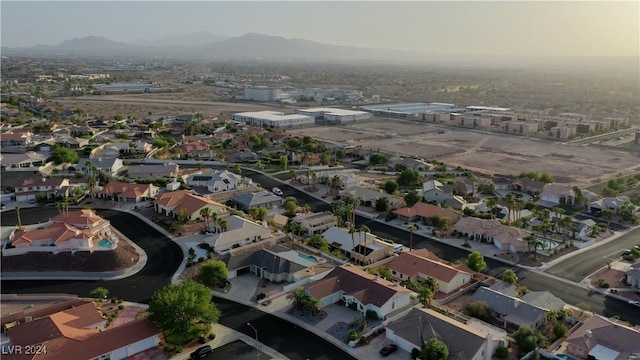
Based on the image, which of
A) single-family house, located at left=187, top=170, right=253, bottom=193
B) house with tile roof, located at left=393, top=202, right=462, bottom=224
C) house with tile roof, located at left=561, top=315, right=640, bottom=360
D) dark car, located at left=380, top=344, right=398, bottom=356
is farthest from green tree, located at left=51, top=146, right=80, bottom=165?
house with tile roof, located at left=561, top=315, right=640, bottom=360

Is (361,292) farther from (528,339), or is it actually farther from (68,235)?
(68,235)

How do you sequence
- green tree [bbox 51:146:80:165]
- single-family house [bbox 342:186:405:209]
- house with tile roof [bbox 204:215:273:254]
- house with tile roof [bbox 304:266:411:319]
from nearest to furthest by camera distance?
1. house with tile roof [bbox 304:266:411:319]
2. house with tile roof [bbox 204:215:273:254]
3. single-family house [bbox 342:186:405:209]
4. green tree [bbox 51:146:80:165]

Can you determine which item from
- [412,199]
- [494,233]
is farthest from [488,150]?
[494,233]

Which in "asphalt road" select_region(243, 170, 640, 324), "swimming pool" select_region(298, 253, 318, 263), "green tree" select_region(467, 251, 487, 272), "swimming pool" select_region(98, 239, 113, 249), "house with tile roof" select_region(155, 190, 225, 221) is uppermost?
"house with tile roof" select_region(155, 190, 225, 221)

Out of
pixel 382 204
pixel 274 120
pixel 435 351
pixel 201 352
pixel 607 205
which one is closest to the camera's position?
pixel 435 351

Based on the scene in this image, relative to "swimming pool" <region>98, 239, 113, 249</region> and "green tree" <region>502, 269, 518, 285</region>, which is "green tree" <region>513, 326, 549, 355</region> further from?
"swimming pool" <region>98, 239, 113, 249</region>

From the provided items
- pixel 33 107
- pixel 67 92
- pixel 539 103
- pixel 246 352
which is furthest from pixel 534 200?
pixel 67 92
